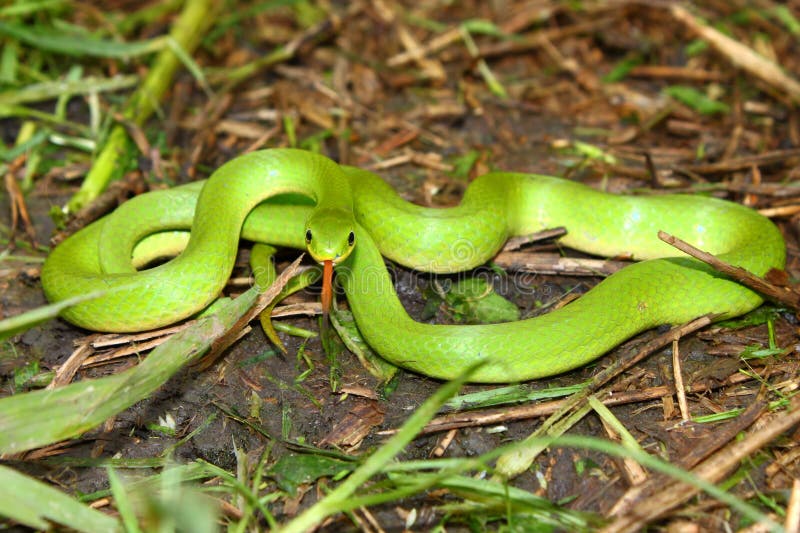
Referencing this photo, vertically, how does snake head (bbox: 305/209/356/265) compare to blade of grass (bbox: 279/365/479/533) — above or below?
above

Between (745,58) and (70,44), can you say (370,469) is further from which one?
(745,58)

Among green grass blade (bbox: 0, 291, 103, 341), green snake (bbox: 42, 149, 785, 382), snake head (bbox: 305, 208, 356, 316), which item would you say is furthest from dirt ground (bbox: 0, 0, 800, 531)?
green grass blade (bbox: 0, 291, 103, 341)

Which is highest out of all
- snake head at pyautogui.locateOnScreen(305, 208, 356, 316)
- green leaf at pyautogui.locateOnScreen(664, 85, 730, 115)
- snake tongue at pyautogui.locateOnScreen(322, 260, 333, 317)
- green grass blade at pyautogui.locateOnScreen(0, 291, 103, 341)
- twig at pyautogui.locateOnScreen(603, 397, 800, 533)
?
green grass blade at pyautogui.locateOnScreen(0, 291, 103, 341)

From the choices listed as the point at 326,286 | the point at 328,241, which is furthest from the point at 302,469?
the point at 328,241

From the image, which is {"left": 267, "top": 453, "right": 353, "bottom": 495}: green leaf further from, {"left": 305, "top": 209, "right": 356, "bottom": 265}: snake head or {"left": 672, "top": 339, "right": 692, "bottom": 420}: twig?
{"left": 672, "top": 339, "right": 692, "bottom": 420}: twig

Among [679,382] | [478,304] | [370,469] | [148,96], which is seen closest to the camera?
[370,469]

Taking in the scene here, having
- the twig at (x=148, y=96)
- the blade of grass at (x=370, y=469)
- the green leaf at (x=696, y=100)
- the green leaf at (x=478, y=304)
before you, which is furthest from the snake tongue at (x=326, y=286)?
the green leaf at (x=696, y=100)

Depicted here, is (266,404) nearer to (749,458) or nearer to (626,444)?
(626,444)

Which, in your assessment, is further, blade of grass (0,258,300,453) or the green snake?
the green snake
